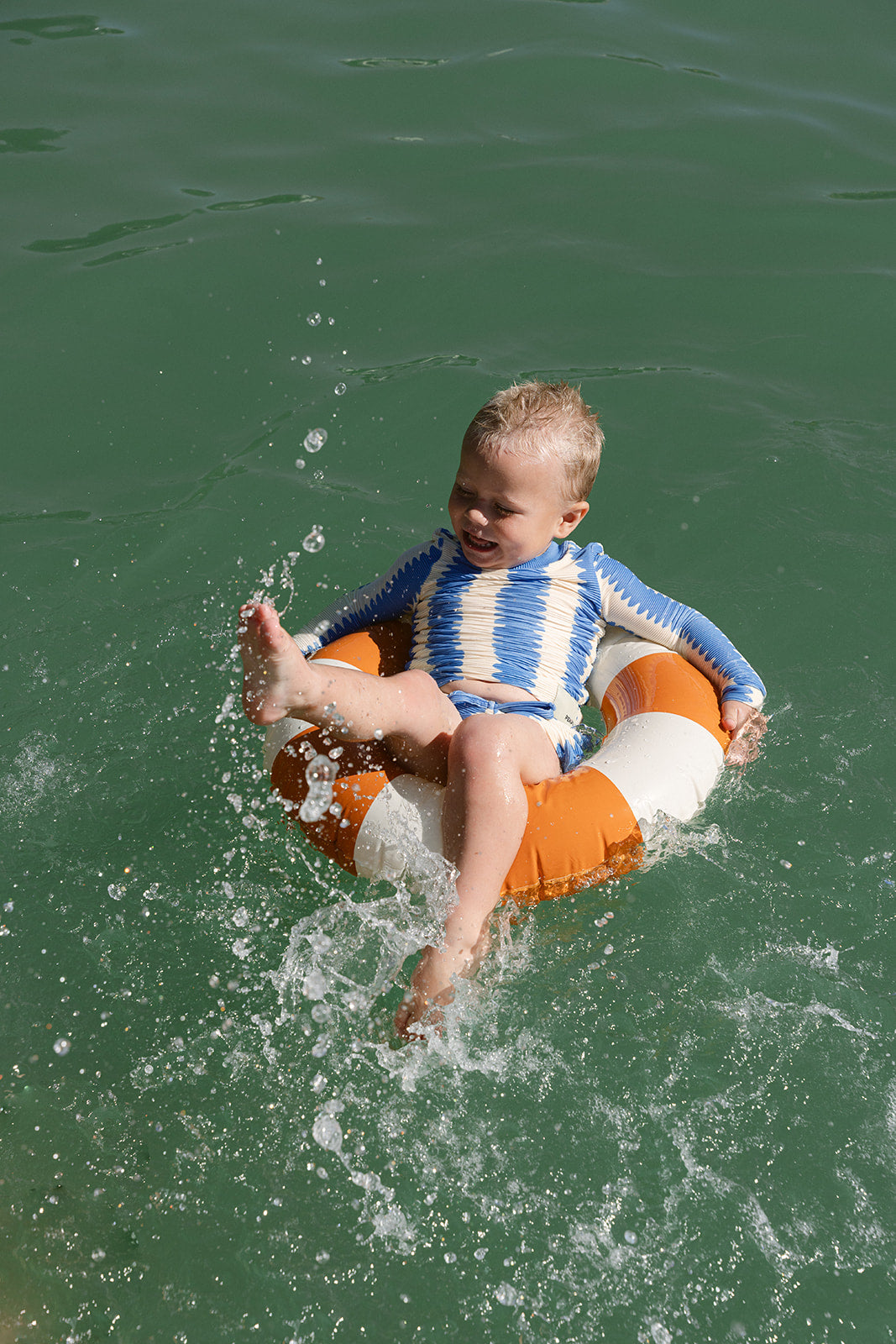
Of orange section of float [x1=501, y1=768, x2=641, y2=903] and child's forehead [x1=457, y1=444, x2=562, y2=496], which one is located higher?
child's forehead [x1=457, y1=444, x2=562, y2=496]

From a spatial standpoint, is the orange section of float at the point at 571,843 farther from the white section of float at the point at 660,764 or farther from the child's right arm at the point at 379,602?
the child's right arm at the point at 379,602

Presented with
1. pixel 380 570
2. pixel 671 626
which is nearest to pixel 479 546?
pixel 671 626

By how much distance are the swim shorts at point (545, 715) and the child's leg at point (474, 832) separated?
0.28m

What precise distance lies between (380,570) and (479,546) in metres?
0.97

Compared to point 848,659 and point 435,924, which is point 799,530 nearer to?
point 848,659

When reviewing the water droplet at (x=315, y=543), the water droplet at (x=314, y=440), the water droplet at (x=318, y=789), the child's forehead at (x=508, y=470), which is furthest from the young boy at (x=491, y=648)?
the water droplet at (x=314, y=440)

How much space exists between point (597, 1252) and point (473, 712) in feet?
4.21

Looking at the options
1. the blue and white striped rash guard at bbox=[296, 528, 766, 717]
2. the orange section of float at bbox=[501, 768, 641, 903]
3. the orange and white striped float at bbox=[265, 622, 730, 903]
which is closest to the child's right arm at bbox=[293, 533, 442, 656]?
the blue and white striped rash guard at bbox=[296, 528, 766, 717]

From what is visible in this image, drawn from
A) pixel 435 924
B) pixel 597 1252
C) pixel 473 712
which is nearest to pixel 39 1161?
pixel 435 924

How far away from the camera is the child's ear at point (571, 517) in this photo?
10.7 ft

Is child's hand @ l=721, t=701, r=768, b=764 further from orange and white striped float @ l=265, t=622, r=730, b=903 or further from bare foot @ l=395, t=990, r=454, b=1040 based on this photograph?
bare foot @ l=395, t=990, r=454, b=1040

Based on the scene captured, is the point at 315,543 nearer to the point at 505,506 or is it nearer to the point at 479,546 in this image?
the point at 479,546

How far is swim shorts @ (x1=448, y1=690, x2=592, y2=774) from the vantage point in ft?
10.0

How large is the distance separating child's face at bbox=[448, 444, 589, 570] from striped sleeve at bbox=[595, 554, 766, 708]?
27 cm
